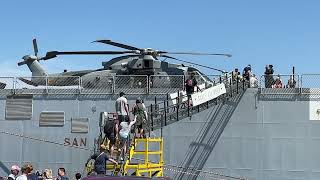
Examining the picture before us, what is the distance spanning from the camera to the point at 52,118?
21.8 m

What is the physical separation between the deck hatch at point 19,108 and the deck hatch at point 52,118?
0.58 meters

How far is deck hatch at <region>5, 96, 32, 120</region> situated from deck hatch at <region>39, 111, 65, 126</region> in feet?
1.91

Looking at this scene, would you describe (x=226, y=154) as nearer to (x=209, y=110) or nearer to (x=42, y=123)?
(x=209, y=110)

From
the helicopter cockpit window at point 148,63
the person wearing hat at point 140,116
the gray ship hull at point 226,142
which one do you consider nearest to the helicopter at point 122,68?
the helicopter cockpit window at point 148,63

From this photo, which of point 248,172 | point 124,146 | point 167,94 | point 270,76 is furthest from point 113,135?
point 270,76

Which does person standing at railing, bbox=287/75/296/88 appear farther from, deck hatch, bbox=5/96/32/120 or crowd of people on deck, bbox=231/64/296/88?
deck hatch, bbox=5/96/32/120

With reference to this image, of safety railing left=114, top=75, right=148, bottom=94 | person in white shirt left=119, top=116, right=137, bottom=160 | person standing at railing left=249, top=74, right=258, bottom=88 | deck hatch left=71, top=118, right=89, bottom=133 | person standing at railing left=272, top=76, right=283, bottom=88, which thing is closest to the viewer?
person in white shirt left=119, top=116, right=137, bottom=160

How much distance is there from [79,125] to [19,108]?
281 centimetres

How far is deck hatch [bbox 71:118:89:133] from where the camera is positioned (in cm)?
2141

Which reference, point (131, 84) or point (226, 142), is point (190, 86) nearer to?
point (226, 142)

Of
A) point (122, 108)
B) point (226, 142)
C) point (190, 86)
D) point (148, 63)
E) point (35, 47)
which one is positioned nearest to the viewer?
point (122, 108)

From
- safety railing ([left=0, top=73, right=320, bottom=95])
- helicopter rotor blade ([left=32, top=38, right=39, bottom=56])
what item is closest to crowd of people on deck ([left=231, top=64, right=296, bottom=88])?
safety railing ([left=0, top=73, right=320, bottom=95])

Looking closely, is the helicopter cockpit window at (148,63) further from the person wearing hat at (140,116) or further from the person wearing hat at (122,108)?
the person wearing hat at (122,108)

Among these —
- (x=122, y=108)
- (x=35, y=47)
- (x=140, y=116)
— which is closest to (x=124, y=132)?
(x=122, y=108)
